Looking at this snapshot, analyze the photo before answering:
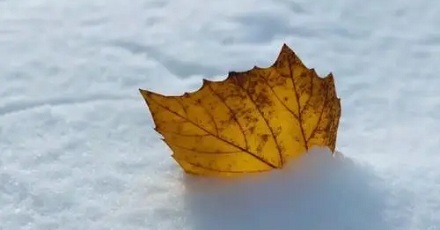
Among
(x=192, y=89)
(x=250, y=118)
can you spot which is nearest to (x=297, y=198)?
(x=250, y=118)

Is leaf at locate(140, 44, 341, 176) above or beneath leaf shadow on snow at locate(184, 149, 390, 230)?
above

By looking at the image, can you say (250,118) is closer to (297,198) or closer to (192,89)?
(297,198)

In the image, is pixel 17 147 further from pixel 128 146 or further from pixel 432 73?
pixel 432 73

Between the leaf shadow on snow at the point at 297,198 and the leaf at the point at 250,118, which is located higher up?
the leaf at the point at 250,118
